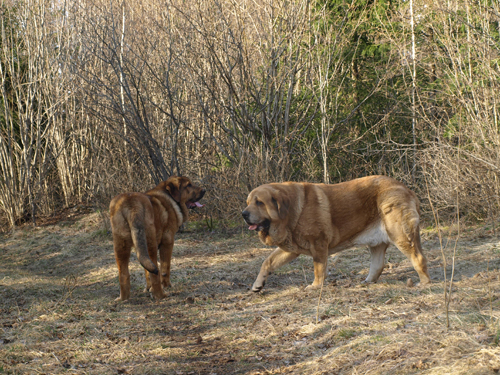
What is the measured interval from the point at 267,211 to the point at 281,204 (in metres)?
0.21

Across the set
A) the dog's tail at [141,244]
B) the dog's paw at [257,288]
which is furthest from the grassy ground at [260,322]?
the dog's tail at [141,244]

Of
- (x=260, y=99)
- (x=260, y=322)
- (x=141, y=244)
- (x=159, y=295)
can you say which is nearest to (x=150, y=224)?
(x=141, y=244)

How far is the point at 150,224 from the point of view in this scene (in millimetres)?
6684

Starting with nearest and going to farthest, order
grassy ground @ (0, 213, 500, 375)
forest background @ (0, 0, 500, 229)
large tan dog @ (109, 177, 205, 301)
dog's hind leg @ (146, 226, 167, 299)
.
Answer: grassy ground @ (0, 213, 500, 375)
large tan dog @ (109, 177, 205, 301)
dog's hind leg @ (146, 226, 167, 299)
forest background @ (0, 0, 500, 229)

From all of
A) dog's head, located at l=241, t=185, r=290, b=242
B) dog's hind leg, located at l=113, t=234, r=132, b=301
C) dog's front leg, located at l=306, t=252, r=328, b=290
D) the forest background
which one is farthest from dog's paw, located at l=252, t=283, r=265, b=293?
the forest background

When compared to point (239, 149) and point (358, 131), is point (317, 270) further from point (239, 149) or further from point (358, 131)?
point (358, 131)

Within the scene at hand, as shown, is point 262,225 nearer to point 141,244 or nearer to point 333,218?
point 333,218

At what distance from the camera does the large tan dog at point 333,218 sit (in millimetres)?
6293

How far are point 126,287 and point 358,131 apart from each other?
26.4 feet

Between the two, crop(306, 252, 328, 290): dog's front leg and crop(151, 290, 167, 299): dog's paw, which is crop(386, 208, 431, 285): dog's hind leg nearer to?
crop(306, 252, 328, 290): dog's front leg

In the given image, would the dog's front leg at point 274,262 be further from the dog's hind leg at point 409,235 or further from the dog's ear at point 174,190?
the dog's ear at point 174,190

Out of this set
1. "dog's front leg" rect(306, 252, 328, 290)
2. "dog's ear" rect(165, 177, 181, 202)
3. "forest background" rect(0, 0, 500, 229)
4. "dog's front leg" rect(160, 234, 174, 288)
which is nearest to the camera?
"dog's front leg" rect(306, 252, 328, 290)

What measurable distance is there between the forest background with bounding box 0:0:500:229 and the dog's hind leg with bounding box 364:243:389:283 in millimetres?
2519

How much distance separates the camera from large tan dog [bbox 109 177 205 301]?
21.1 ft
